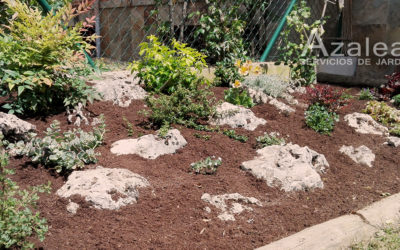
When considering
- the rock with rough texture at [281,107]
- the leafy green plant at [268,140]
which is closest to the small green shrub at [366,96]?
the rock with rough texture at [281,107]

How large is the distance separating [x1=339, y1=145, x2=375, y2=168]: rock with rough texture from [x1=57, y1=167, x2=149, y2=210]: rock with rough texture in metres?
2.41

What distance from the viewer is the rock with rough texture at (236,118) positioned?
441 cm

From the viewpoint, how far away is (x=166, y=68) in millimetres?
4629

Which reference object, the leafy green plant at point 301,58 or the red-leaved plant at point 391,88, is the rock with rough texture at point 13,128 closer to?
the leafy green plant at point 301,58

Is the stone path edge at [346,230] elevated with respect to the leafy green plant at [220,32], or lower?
lower

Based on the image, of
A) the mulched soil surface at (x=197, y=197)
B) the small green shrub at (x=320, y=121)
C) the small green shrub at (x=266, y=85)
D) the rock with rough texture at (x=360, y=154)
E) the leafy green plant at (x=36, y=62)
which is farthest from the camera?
the small green shrub at (x=266, y=85)

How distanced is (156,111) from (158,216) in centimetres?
149

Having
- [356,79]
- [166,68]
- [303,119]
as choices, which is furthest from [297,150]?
[356,79]

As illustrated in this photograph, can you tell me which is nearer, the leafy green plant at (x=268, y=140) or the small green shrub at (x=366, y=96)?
the leafy green plant at (x=268, y=140)

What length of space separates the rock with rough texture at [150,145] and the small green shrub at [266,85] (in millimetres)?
2183

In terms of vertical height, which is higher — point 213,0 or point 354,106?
point 213,0

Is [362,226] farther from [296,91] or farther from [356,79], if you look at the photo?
[356,79]

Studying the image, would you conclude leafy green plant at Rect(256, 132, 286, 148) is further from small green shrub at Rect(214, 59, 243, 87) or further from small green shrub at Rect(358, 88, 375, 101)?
small green shrub at Rect(358, 88, 375, 101)

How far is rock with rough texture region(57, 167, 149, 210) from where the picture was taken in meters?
2.73
